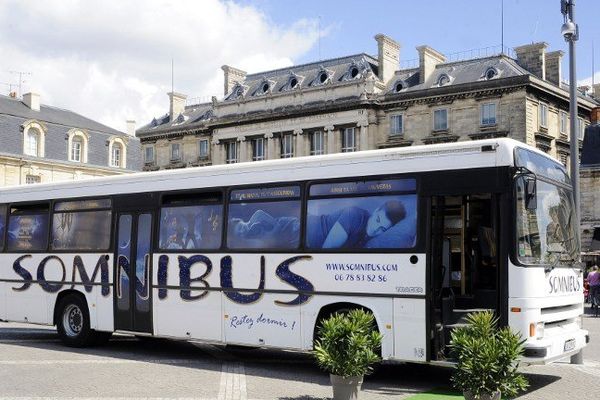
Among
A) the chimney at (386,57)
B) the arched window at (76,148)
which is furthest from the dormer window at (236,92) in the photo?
the arched window at (76,148)

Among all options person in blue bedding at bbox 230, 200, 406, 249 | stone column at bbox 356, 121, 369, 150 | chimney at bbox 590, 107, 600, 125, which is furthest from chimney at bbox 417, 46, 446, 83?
person in blue bedding at bbox 230, 200, 406, 249

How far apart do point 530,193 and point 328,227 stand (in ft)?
9.42

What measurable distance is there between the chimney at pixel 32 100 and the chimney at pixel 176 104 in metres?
17.3

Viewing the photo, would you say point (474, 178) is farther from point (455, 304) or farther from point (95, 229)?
point (95, 229)

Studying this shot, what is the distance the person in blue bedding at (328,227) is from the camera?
400 inches

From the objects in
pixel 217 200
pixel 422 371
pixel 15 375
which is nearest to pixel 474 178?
pixel 422 371

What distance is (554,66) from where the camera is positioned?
5547cm

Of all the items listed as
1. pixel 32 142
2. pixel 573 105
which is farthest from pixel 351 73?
pixel 573 105

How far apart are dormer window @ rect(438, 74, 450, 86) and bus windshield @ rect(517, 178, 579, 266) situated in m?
44.4

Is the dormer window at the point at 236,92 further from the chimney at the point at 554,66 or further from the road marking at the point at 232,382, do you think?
the road marking at the point at 232,382

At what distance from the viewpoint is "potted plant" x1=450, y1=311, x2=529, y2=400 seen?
7.69 metres

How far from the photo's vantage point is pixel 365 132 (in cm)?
5688

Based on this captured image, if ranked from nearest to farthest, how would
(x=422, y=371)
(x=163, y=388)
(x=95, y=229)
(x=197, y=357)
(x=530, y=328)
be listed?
(x=530, y=328)
(x=163, y=388)
(x=422, y=371)
(x=197, y=357)
(x=95, y=229)

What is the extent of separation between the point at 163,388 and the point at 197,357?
3191mm
